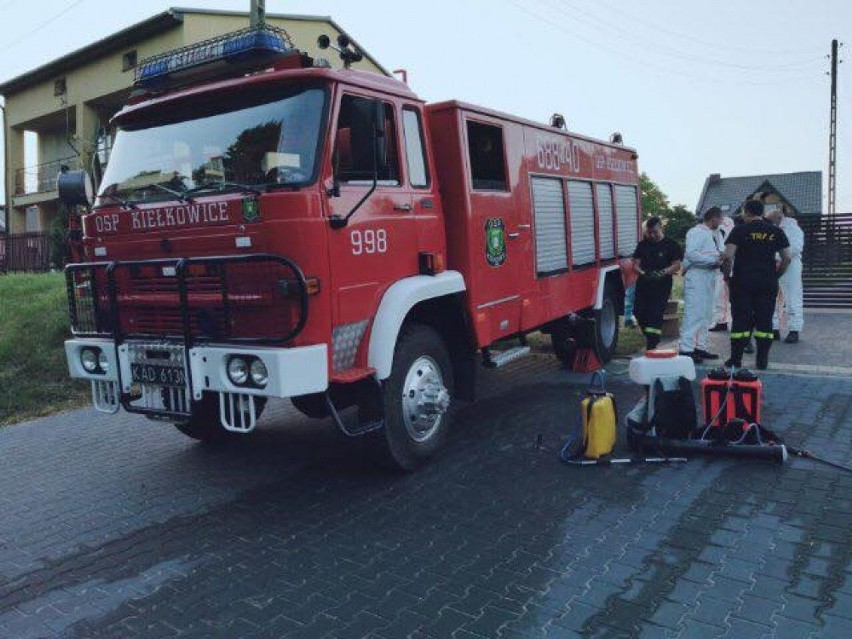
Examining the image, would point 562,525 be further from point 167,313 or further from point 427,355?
point 167,313

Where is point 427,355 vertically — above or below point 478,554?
above

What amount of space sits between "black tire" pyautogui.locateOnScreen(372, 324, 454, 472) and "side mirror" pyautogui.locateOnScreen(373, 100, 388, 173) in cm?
118

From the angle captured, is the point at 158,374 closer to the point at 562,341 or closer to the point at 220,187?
the point at 220,187

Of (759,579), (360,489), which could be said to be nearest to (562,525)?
(759,579)

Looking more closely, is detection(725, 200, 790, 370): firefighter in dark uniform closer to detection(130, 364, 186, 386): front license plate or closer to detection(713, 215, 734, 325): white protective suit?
detection(713, 215, 734, 325): white protective suit

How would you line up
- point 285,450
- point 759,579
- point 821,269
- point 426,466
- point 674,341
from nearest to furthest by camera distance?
point 759,579
point 426,466
point 285,450
point 674,341
point 821,269

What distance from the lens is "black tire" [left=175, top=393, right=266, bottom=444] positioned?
5.71 metres

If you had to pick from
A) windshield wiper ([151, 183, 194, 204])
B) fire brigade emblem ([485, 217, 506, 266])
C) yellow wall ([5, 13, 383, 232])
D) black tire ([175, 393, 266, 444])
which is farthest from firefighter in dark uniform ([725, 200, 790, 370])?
yellow wall ([5, 13, 383, 232])

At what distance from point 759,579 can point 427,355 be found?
255 cm

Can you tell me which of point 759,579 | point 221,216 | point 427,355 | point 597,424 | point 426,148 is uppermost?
point 426,148

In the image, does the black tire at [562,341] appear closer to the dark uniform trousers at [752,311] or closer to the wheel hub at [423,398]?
the dark uniform trousers at [752,311]

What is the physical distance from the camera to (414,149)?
5219 mm

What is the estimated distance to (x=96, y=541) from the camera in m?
4.25

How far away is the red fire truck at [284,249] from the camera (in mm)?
4191
